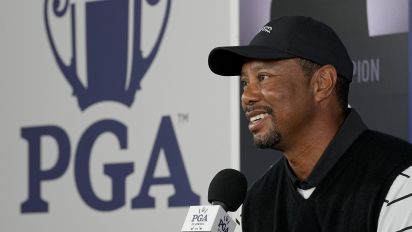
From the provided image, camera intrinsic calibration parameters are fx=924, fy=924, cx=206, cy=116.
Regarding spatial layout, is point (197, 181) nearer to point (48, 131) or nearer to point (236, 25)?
point (236, 25)

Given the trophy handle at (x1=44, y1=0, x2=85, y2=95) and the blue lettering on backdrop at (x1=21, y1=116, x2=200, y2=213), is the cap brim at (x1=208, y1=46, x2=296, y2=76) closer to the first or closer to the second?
the blue lettering on backdrop at (x1=21, y1=116, x2=200, y2=213)

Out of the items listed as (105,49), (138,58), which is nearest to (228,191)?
(138,58)

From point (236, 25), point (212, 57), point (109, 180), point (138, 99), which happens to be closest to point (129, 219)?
point (109, 180)

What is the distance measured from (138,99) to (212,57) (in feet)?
3.75

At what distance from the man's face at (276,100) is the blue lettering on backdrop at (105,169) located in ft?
4.17

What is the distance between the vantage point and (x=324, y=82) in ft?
6.28

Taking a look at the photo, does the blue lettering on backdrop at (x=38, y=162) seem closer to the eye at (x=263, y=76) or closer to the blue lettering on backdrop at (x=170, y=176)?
the blue lettering on backdrop at (x=170, y=176)

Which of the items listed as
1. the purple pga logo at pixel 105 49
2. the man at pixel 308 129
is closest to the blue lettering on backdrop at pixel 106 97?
the purple pga logo at pixel 105 49

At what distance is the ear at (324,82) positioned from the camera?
1903mm

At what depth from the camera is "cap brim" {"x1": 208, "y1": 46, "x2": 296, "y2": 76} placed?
6.09 ft

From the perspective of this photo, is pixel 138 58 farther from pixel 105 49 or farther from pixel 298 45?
pixel 298 45

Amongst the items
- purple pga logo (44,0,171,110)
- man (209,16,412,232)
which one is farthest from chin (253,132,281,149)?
purple pga logo (44,0,171,110)

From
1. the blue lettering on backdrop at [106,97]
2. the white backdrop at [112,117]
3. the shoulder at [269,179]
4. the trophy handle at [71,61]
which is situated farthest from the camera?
the trophy handle at [71,61]

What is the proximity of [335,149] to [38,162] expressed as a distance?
176 centimetres
